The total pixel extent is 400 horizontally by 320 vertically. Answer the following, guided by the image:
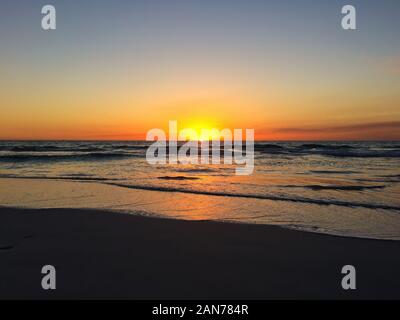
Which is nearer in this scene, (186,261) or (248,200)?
(186,261)

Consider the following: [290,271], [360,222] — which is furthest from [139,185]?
[290,271]

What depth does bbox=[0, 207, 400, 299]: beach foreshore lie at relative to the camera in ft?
13.0

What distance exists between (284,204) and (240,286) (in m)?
5.57

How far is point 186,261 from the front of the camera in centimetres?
481

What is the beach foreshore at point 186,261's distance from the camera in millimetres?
3959

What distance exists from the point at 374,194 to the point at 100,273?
Answer: 9.49m

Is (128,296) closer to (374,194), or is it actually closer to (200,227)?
(200,227)

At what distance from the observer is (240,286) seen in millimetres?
4066

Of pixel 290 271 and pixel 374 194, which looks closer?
pixel 290 271

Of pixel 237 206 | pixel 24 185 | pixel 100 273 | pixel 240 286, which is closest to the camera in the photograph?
pixel 240 286

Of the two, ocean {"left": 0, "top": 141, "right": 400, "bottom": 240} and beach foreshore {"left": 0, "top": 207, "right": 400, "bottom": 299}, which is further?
ocean {"left": 0, "top": 141, "right": 400, "bottom": 240}

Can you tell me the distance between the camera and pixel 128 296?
3816 millimetres

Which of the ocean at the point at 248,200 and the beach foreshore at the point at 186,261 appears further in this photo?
the ocean at the point at 248,200
